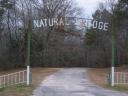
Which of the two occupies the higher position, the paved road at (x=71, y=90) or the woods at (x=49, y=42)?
the woods at (x=49, y=42)

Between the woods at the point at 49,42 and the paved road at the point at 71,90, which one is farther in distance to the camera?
the woods at the point at 49,42

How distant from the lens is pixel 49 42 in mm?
65250

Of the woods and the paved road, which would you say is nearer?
the paved road

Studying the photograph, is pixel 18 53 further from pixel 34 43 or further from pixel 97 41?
pixel 97 41

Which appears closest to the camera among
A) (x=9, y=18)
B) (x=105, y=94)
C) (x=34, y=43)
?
(x=105, y=94)

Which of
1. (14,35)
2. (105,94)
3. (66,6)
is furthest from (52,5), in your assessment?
(105,94)

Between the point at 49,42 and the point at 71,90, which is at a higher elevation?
the point at 49,42

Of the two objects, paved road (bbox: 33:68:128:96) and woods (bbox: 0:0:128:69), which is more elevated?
woods (bbox: 0:0:128:69)

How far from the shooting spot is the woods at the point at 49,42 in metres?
61.2

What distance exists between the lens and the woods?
61.2 metres

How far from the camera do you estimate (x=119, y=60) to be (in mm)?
62969

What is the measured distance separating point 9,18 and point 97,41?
13993mm

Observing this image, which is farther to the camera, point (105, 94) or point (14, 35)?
point (14, 35)

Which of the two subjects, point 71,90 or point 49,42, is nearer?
point 71,90
